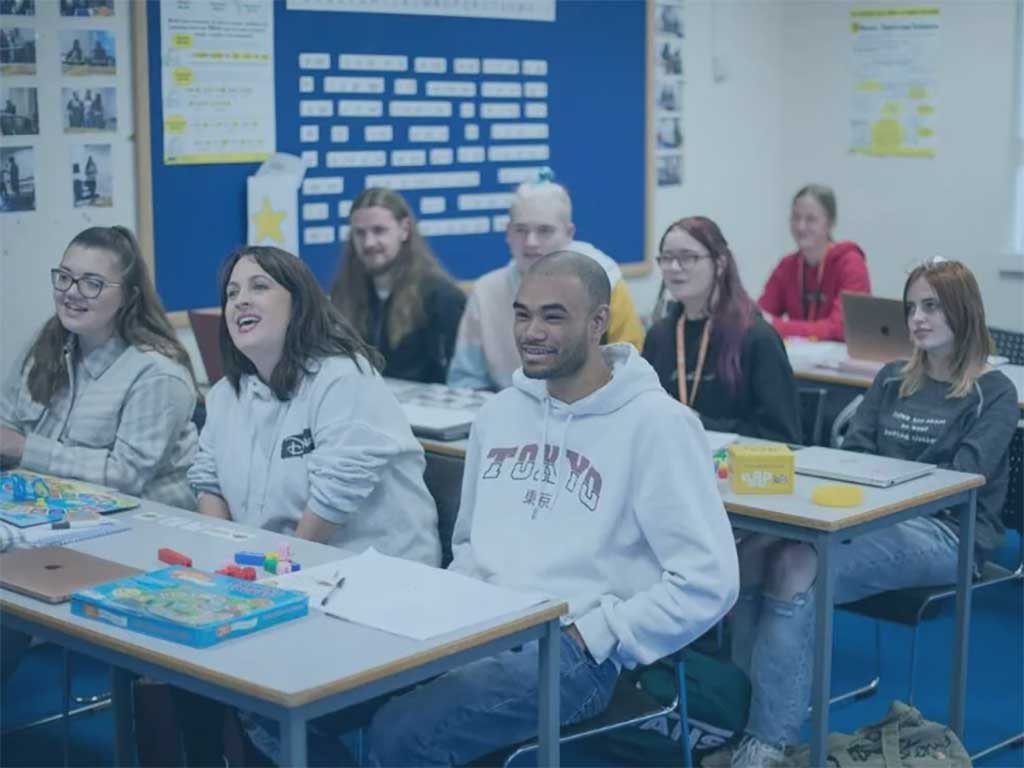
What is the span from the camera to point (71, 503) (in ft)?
10.5

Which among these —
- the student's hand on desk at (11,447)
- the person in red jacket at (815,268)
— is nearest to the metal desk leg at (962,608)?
the student's hand on desk at (11,447)

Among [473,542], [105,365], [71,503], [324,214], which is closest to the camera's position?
[473,542]

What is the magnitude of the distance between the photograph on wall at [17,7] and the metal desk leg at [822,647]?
114 inches

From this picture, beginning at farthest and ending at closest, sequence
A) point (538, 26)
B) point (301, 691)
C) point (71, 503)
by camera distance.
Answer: point (538, 26) → point (71, 503) → point (301, 691)

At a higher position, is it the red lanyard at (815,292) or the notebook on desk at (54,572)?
the red lanyard at (815,292)

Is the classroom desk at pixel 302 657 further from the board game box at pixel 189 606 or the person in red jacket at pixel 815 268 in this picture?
the person in red jacket at pixel 815 268

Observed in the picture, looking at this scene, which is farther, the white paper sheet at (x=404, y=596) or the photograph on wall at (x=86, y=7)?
the photograph on wall at (x=86, y=7)

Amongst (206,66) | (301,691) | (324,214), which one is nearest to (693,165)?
(324,214)

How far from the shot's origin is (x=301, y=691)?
6.73 ft

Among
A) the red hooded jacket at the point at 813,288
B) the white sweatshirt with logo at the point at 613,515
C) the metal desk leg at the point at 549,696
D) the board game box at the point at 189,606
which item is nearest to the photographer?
the board game box at the point at 189,606

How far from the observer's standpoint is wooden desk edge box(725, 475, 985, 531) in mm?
3086

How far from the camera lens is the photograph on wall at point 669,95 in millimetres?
6773

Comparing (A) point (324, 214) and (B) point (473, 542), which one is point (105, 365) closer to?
(B) point (473, 542)

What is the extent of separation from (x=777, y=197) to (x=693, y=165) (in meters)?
0.70
